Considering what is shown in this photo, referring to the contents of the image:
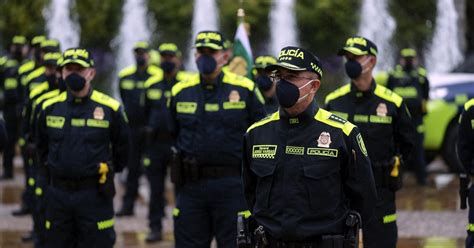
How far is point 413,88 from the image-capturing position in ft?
47.5

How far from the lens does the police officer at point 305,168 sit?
5812 mm

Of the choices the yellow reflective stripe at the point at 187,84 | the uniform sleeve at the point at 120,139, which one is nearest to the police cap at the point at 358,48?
the yellow reflective stripe at the point at 187,84

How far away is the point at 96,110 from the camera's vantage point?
26.8 feet

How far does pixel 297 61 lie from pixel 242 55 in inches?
184

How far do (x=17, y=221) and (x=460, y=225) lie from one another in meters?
4.97

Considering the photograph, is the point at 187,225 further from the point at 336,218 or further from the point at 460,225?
the point at 460,225

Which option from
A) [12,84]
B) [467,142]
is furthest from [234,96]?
[12,84]

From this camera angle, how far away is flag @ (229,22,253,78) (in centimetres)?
1049

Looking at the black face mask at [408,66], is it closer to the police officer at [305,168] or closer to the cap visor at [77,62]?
the cap visor at [77,62]

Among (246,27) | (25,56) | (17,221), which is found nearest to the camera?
(246,27)

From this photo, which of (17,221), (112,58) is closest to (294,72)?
(17,221)

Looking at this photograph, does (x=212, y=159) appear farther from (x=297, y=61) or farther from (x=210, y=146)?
(x=297, y=61)

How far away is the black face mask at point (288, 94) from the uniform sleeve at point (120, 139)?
272 centimetres

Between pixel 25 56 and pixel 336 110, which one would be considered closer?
pixel 336 110
